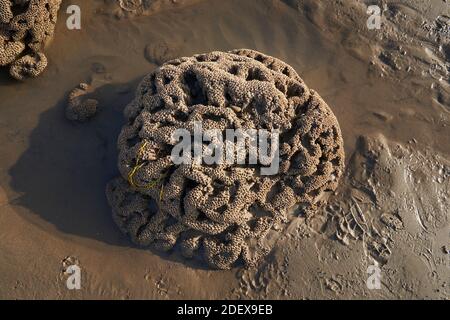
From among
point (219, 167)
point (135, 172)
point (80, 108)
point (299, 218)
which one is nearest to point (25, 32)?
point (80, 108)

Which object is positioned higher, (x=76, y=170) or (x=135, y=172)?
(x=135, y=172)

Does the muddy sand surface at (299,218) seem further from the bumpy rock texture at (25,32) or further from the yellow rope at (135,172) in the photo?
the yellow rope at (135,172)

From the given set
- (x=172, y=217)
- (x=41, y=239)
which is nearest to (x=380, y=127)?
(x=172, y=217)

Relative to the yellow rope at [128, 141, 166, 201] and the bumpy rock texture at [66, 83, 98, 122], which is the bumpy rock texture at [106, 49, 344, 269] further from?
the bumpy rock texture at [66, 83, 98, 122]

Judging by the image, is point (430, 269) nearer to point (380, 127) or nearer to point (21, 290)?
point (380, 127)

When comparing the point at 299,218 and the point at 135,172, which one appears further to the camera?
the point at 299,218

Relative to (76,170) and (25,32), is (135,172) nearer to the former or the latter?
(76,170)
